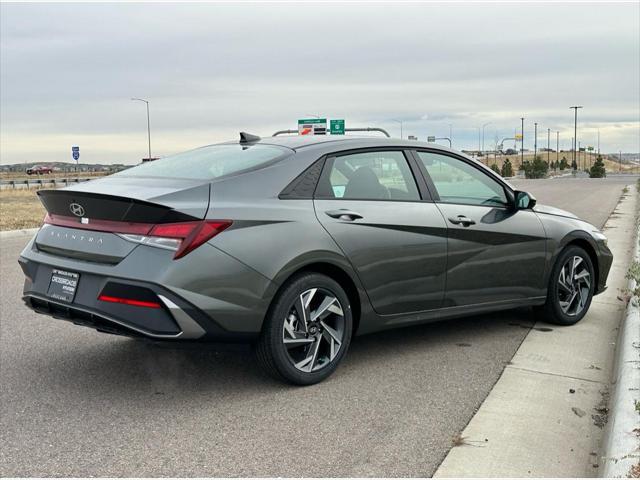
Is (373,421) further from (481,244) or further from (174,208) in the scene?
(481,244)

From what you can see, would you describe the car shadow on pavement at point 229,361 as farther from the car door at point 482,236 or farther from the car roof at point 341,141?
the car roof at point 341,141

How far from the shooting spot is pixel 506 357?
18.2 ft

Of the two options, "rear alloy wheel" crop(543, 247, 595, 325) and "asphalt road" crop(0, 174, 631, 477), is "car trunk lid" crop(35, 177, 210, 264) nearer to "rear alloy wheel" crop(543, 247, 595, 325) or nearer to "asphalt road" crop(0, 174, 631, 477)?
"asphalt road" crop(0, 174, 631, 477)

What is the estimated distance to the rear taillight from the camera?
13.7ft

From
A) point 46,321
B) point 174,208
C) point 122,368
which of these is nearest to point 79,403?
point 122,368

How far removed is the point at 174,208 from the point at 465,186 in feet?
8.57

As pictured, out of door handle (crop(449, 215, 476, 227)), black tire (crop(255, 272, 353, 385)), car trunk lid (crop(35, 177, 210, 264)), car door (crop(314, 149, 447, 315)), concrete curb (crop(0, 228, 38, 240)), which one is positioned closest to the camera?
car trunk lid (crop(35, 177, 210, 264))

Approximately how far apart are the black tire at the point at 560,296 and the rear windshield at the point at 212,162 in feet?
9.05

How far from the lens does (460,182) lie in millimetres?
5879

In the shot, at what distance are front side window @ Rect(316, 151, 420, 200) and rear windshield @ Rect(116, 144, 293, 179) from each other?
36 cm

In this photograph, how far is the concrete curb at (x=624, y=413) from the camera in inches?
134

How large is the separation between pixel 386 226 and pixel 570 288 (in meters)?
2.28

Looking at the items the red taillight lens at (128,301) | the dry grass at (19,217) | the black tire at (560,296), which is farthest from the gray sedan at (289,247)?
the dry grass at (19,217)

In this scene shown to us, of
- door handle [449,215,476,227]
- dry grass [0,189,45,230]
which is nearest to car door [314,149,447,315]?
door handle [449,215,476,227]
